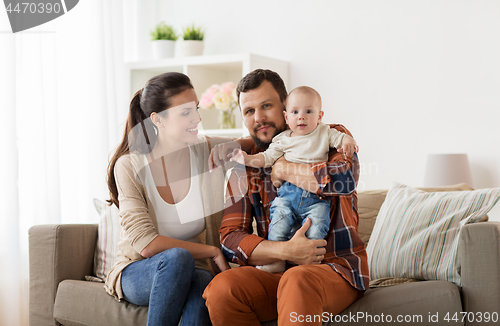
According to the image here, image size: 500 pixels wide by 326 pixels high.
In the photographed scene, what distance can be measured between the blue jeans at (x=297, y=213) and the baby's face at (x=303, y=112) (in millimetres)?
191

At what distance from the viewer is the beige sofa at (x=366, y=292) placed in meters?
1.48

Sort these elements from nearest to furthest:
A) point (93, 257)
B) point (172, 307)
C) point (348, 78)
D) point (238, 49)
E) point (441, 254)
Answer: point (172, 307)
point (441, 254)
point (93, 257)
point (348, 78)
point (238, 49)

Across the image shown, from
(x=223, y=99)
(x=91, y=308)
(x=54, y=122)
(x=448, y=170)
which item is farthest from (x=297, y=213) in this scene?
(x=54, y=122)

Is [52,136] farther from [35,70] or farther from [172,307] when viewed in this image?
[172,307]

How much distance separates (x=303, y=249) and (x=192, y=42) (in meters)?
2.21

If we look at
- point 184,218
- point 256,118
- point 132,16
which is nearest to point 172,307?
point 184,218

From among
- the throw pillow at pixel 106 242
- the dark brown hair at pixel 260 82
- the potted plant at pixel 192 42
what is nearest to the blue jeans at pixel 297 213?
the dark brown hair at pixel 260 82

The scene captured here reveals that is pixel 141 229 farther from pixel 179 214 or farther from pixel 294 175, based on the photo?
pixel 294 175

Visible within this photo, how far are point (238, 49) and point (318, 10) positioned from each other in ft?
2.04

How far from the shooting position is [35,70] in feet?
→ 9.03

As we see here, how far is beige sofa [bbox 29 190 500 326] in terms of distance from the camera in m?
Answer: 1.48

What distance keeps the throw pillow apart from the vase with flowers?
1.12 meters

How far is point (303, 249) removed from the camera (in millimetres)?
1471

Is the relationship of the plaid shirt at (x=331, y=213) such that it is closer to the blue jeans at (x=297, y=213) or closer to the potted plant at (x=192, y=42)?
the blue jeans at (x=297, y=213)
